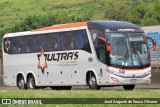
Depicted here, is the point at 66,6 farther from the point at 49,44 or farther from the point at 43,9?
the point at 49,44

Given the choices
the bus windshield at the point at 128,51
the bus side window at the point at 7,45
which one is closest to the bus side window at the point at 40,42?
the bus side window at the point at 7,45

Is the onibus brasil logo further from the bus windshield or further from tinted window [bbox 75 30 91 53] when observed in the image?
the bus windshield

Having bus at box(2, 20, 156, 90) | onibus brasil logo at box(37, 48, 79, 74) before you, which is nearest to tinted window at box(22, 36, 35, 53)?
bus at box(2, 20, 156, 90)

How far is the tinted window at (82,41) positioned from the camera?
27.0 metres

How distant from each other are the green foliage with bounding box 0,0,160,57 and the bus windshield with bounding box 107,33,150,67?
5366 cm

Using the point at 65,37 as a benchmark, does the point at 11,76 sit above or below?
below

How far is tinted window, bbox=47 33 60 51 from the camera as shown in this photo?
95.6 feet

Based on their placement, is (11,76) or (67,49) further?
(11,76)

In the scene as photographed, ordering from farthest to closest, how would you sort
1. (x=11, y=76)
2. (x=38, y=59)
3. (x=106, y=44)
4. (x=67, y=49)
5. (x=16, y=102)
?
1. (x=11, y=76)
2. (x=38, y=59)
3. (x=67, y=49)
4. (x=106, y=44)
5. (x=16, y=102)

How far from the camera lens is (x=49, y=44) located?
29.7m

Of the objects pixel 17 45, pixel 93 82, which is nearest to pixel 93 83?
pixel 93 82

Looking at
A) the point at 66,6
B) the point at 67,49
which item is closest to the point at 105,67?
the point at 67,49

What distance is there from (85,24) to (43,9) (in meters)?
95.1

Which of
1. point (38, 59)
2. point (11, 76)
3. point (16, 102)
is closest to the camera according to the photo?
point (16, 102)
